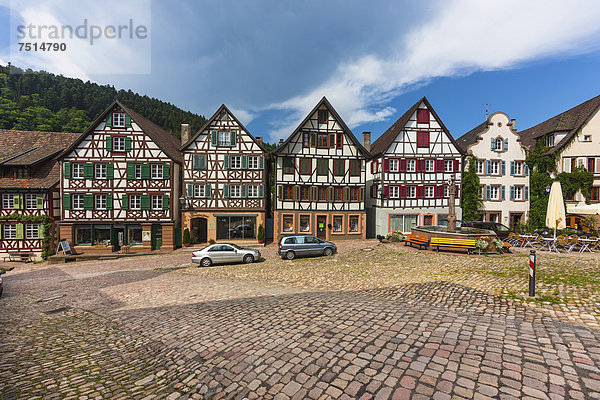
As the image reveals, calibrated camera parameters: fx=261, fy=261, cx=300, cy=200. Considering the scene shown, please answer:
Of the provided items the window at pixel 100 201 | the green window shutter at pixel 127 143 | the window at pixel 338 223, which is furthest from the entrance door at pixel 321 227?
the window at pixel 100 201

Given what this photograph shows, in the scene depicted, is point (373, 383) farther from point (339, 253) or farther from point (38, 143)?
point (38, 143)

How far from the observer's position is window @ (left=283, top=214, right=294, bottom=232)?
24.2 m

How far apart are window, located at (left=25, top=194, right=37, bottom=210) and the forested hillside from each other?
3565 cm

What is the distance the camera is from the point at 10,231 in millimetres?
21812

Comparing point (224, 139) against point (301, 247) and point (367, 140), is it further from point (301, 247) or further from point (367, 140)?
point (367, 140)

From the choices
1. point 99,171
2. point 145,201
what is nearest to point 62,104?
point 99,171

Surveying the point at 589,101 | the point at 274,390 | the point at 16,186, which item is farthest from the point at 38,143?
the point at 589,101

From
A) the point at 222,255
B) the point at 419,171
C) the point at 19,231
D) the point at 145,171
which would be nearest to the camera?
the point at 222,255

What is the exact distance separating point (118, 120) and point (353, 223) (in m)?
23.0

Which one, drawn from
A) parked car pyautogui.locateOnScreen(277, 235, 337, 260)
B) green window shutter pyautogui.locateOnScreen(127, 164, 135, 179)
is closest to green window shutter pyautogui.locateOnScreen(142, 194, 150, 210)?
green window shutter pyautogui.locateOnScreen(127, 164, 135, 179)

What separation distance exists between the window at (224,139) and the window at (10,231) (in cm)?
1823

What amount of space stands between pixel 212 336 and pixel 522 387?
521 centimetres

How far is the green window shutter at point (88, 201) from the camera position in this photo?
22234 mm

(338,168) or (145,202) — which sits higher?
(338,168)
